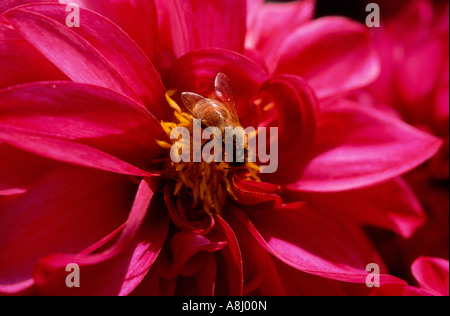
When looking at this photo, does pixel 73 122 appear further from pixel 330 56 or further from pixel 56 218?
pixel 330 56

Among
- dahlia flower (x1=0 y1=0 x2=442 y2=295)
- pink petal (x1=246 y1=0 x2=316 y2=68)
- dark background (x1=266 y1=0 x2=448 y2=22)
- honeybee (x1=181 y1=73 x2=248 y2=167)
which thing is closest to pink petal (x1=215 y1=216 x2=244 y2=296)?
Answer: dahlia flower (x1=0 y1=0 x2=442 y2=295)

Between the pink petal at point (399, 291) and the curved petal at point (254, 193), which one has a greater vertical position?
the curved petal at point (254, 193)

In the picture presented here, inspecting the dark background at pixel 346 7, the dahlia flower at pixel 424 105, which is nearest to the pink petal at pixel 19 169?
the dahlia flower at pixel 424 105

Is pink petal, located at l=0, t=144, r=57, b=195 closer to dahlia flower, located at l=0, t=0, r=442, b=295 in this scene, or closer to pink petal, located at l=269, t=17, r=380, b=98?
dahlia flower, located at l=0, t=0, r=442, b=295

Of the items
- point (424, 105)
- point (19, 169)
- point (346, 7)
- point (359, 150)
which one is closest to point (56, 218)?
point (19, 169)

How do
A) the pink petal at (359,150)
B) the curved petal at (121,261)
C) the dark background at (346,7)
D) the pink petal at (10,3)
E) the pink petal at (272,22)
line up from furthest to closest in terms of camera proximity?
the dark background at (346,7) < the pink petal at (272,22) < the pink petal at (359,150) < the pink petal at (10,3) < the curved petal at (121,261)

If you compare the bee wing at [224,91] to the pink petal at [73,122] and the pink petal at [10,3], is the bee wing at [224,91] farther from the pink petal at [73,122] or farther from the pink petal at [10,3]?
the pink petal at [10,3]
